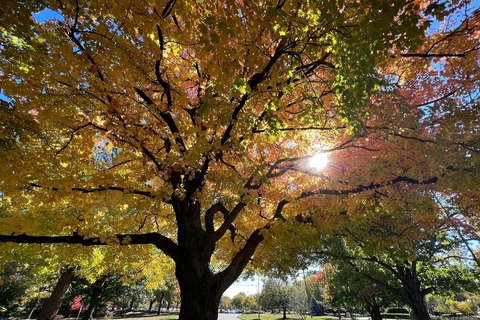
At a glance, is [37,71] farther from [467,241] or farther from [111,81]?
[467,241]

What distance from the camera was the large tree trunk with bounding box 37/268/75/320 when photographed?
11.0m

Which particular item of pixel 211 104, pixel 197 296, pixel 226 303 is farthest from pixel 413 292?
pixel 226 303

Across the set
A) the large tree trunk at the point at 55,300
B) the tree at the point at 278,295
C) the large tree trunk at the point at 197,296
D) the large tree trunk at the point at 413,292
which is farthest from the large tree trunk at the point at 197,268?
the tree at the point at 278,295

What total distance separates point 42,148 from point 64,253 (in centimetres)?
296

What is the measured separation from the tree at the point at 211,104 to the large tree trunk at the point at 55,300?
331 inches

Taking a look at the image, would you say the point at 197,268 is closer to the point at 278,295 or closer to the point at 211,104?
the point at 211,104

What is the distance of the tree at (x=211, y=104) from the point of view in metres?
3.13

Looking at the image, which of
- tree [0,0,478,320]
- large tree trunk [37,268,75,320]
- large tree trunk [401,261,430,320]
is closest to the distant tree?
large tree trunk [37,268,75,320]

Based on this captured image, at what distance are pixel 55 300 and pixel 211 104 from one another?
14585 mm

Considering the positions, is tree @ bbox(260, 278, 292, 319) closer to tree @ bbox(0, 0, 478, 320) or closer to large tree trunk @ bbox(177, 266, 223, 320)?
tree @ bbox(0, 0, 478, 320)

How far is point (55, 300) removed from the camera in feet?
37.4

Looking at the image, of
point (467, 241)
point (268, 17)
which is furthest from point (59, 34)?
point (467, 241)

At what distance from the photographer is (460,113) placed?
424 centimetres

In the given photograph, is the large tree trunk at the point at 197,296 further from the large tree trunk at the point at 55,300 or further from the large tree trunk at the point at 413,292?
the large tree trunk at the point at 413,292
